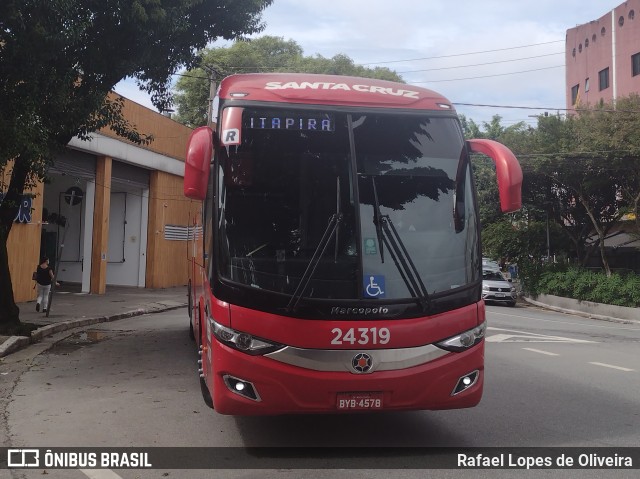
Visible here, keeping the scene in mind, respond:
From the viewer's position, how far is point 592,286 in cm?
2494

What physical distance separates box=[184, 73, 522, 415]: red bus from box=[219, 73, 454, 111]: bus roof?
2 cm

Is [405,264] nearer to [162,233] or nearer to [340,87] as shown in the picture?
[340,87]

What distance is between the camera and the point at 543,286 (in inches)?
1129

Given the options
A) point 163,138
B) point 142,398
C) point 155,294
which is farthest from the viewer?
point 163,138

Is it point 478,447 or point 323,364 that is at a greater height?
point 323,364

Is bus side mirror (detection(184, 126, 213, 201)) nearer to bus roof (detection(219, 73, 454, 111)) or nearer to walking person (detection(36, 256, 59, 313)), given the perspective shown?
bus roof (detection(219, 73, 454, 111))

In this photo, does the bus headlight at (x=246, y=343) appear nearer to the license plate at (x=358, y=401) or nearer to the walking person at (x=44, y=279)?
the license plate at (x=358, y=401)

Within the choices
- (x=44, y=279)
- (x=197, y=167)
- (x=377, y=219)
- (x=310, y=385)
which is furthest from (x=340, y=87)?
(x=44, y=279)

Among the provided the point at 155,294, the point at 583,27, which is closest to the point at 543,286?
the point at 155,294

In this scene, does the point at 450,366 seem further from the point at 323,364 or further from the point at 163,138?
the point at 163,138

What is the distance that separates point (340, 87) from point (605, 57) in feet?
121

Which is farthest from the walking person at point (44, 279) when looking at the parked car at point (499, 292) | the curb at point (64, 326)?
the parked car at point (499, 292)

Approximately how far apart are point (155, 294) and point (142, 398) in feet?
55.1

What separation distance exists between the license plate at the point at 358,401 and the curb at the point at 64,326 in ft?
23.8
